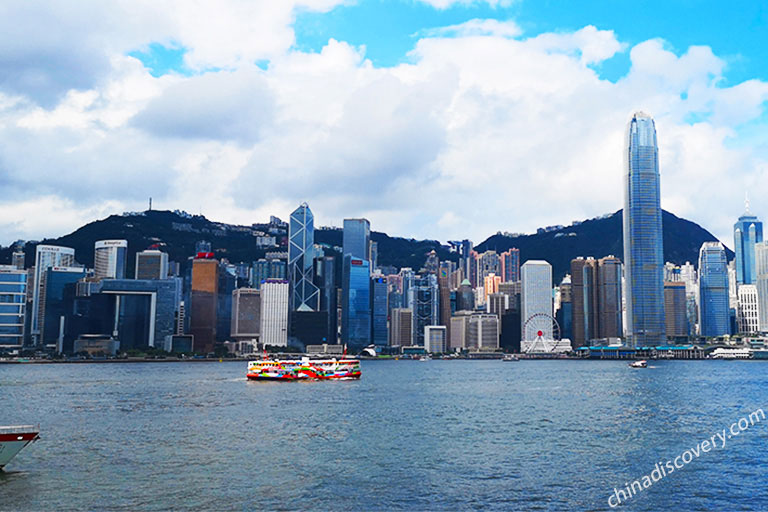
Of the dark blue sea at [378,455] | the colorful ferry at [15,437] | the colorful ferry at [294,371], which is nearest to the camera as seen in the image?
the dark blue sea at [378,455]

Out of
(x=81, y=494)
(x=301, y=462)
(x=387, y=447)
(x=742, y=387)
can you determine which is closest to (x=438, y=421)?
(x=387, y=447)

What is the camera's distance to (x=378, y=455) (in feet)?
156

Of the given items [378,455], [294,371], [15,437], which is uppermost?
[15,437]

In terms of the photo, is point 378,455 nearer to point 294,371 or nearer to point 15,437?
point 15,437

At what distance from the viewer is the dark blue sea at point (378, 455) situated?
116 feet

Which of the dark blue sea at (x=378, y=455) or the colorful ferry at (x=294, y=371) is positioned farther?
the colorful ferry at (x=294, y=371)

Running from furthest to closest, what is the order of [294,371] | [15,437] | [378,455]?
[294,371] < [378,455] < [15,437]

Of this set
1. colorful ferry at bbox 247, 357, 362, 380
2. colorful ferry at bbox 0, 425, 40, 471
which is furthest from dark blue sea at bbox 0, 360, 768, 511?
colorful ferry at bbox 247, 357, 362, 380

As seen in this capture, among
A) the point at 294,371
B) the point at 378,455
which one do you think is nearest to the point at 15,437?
the point at 378,455

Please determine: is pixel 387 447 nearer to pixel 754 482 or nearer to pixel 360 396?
pixel 754 482

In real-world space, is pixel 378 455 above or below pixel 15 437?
below

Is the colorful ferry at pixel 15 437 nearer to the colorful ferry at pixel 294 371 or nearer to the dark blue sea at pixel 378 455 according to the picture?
the dark blue sea at pixel 378 455

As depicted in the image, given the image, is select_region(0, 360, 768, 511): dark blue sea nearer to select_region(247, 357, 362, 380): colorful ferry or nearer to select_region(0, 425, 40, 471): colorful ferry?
select_region(0, 425, 40, 471): colorful ferry

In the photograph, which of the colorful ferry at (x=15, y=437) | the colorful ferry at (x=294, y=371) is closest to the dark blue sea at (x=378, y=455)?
the colorful ferry at (x=15, y=437)
